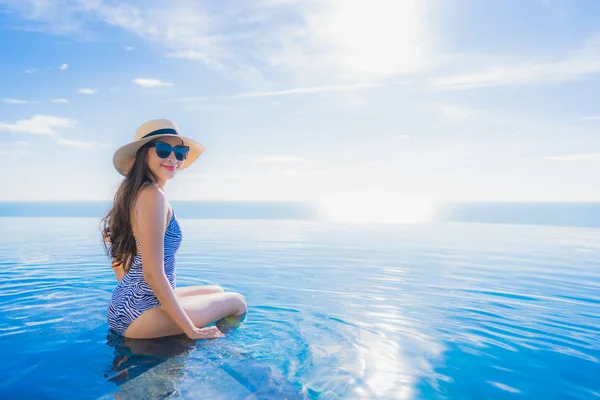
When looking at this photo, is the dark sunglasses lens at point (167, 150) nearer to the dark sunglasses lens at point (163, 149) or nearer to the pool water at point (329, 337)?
the dark sunglasses lens at point (163, 149)

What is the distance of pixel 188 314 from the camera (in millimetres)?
3900

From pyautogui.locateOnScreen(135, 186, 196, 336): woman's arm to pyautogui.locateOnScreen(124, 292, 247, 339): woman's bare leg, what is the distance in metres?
0.35

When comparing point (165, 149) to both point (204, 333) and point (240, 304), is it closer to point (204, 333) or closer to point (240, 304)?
point (204, 333)

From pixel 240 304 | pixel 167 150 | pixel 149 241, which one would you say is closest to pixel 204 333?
pixel 240 304

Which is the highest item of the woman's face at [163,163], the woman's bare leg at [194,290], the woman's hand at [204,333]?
the woman's face at [163,163]

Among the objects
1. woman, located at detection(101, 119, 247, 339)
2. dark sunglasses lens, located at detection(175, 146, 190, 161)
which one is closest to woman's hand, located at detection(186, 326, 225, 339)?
woman, located at detection(101, 119, 247, 339)

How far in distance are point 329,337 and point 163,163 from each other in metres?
2.37

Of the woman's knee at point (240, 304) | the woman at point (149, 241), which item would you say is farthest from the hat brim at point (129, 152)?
the woman's knee at point (240, 304)

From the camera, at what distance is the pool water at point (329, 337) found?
3.20 m

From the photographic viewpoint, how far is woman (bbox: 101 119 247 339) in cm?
348

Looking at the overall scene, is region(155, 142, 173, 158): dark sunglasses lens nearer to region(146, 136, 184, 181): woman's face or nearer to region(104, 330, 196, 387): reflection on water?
region(146, 136, 184, 181): woman's face

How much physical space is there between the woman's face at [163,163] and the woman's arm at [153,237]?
0.31 m

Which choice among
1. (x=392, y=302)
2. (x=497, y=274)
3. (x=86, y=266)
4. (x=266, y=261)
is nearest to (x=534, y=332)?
(x=392, y=302)

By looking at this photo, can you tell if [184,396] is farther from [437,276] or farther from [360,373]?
[437,276]
